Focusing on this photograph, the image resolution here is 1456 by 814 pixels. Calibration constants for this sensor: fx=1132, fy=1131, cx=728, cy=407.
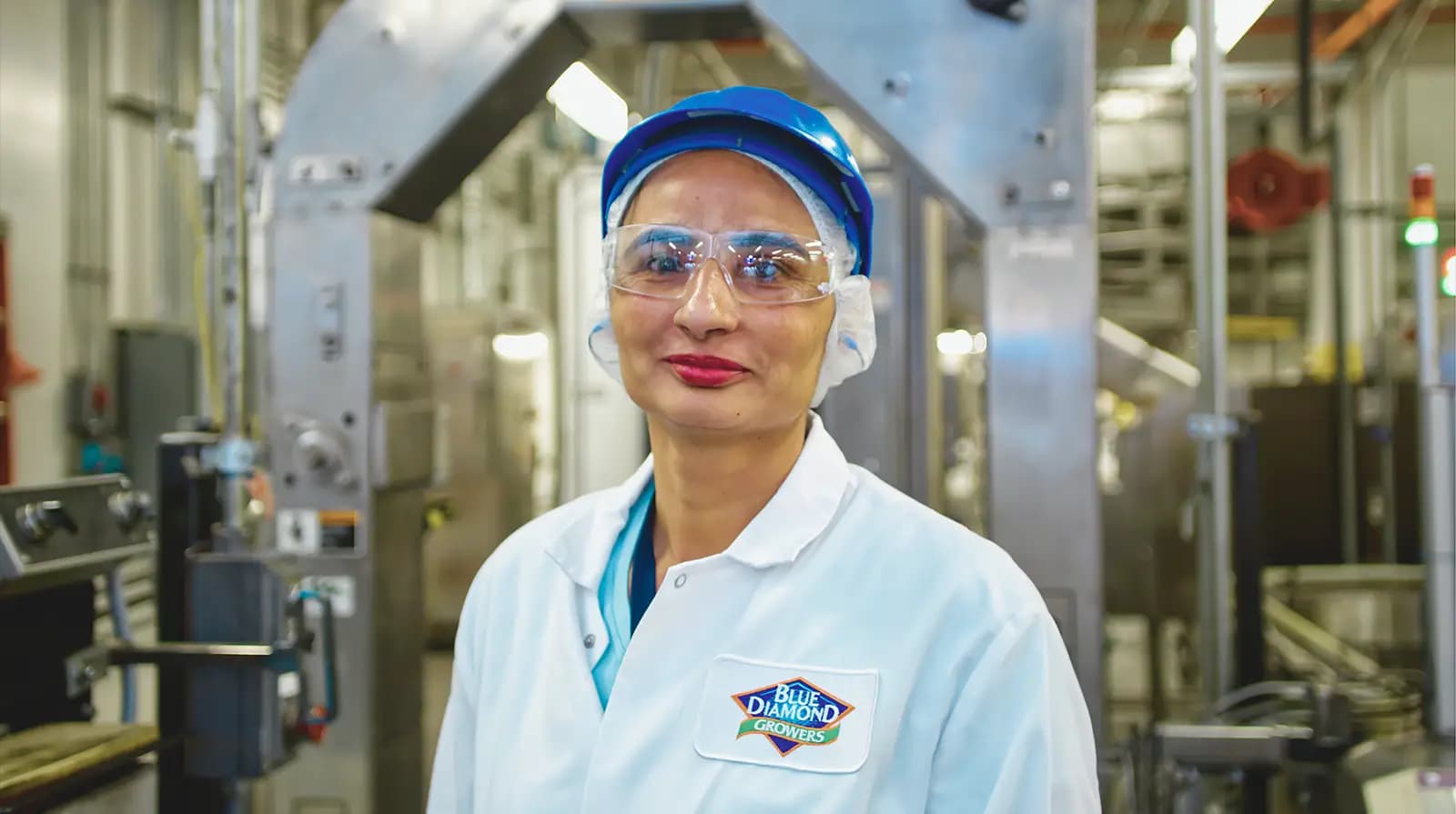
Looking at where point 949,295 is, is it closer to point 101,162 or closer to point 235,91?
point 235,91

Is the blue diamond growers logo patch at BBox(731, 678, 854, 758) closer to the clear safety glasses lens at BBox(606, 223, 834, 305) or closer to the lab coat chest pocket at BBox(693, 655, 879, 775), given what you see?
the lab coat chest pocket at BBox(693, 655, 879, 775)

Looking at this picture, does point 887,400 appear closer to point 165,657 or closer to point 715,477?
point 165,657

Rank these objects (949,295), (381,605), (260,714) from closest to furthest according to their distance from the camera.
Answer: (260,714) → (381,605) → (949,295)

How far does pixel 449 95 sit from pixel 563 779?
1670 mm

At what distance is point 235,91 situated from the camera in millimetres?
2436

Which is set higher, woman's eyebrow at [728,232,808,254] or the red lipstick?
woman's eyebrow at [728,232,808,254]

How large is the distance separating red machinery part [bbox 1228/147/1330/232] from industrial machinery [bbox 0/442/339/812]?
3.76 meters

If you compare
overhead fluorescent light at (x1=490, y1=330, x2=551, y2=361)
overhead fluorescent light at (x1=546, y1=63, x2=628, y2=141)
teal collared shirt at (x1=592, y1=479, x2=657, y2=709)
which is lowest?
teal collared shirt at (x1=592, y1=479, x2=657, y2=709)

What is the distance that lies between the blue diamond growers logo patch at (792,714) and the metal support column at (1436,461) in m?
1.68

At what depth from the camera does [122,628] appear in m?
2.14

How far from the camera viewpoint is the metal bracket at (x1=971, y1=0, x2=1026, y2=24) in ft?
7.08

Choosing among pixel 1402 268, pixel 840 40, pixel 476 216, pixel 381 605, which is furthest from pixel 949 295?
pixel 1402 268

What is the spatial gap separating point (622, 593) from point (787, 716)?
0.26 m

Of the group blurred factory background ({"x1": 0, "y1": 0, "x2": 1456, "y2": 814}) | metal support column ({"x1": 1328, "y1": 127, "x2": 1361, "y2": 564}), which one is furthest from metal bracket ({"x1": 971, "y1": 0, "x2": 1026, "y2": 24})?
metal support column ({"x1": 1328, "y1": 127, "x2": 1361, "y2": 564})
